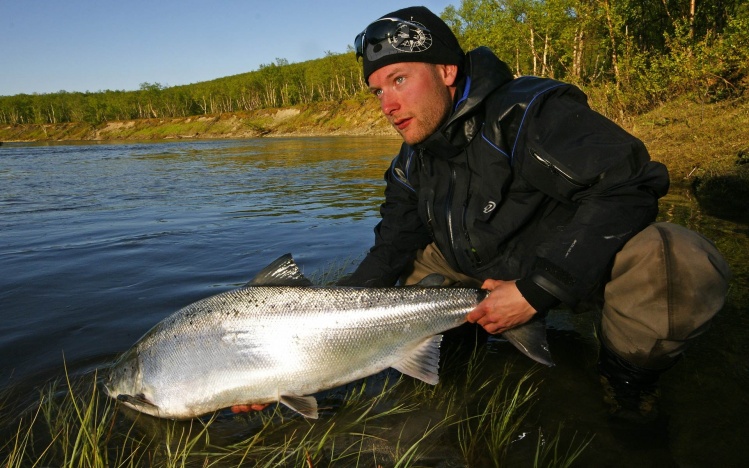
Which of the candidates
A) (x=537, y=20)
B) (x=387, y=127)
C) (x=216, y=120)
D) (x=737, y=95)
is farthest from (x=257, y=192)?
(x=216, y=120)

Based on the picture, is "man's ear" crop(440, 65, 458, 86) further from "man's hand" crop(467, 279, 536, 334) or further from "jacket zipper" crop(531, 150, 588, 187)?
"man's hand" crop(467, 279, 536, 334)

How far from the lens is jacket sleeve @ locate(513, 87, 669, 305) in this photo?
2699mm

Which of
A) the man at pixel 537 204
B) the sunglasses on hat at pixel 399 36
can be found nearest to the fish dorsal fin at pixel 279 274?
the man at pixel 537 204

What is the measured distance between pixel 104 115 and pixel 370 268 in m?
177

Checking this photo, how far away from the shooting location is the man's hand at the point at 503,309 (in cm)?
280

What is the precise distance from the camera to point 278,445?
9.73 feet

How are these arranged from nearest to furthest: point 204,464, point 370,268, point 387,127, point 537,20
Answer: point 204,464 < point 370,268 < point 537,20 < point 387,127

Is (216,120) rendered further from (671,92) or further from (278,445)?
(278,445)

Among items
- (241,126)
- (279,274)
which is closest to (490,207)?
(279,274)

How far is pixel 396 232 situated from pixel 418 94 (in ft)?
4.01

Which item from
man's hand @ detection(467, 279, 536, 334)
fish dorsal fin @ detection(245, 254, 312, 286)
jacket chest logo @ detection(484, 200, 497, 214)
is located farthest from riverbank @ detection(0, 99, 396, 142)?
man's hand @ detection(467, 279, 536, 334)

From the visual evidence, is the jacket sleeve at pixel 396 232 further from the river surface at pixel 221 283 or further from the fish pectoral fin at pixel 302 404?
the river surface at pixel 221 283

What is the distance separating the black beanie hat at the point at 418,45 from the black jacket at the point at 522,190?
0.20 m

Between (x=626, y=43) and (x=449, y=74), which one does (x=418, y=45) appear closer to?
(x=449, y=74)
